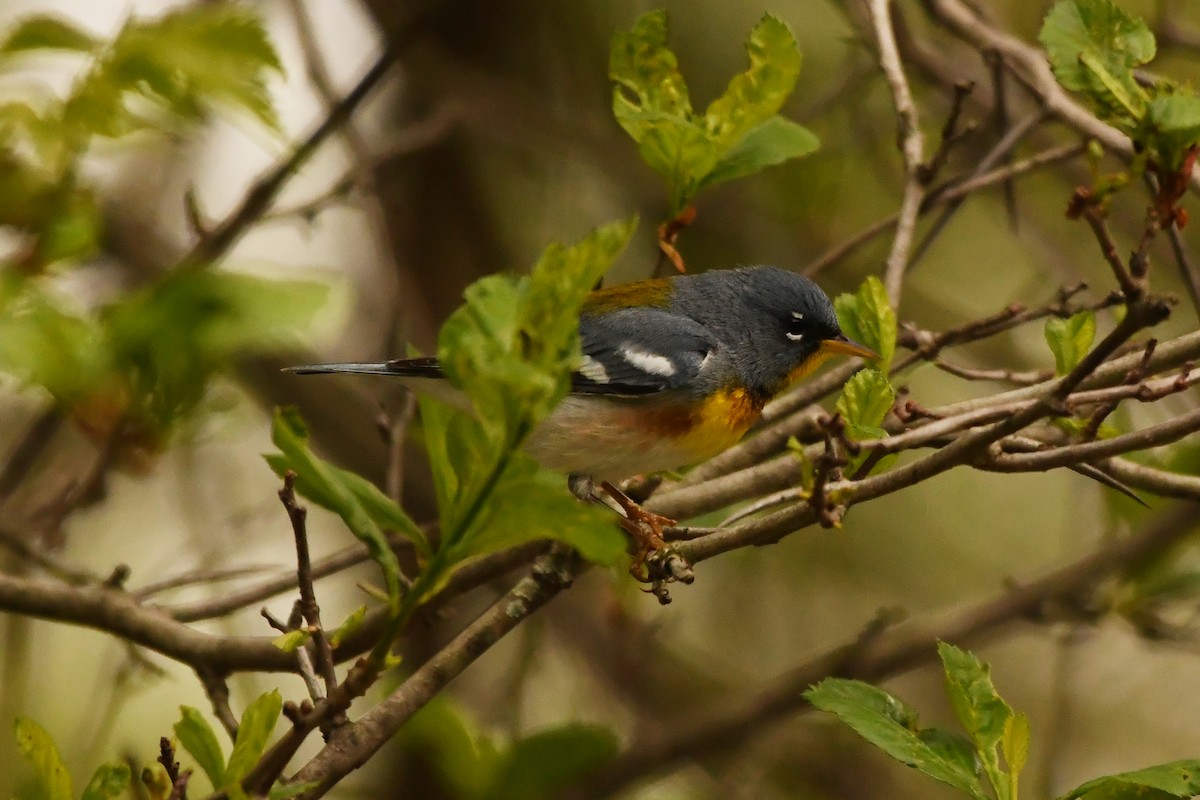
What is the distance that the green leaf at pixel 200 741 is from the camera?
1652 mm

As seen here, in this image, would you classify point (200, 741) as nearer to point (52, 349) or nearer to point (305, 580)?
point (305, 580)

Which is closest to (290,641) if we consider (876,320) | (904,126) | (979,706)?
(979,706)

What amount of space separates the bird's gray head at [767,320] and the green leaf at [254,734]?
171 centimetres

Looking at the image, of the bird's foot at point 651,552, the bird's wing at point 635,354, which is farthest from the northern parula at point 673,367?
the bird's foot at point 651,552

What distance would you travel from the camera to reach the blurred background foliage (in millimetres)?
3613

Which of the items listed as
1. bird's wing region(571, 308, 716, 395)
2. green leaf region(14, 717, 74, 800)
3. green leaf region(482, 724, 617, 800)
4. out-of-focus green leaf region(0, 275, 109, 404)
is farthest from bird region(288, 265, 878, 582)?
green leaf region(14, 717, 74, 800)

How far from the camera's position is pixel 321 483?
160 cm

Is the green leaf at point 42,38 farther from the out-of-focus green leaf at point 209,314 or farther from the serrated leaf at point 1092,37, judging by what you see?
the serrated leaf at point 1092,37

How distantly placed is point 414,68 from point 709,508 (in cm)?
251

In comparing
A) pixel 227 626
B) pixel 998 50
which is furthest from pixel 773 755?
pixel 998 50

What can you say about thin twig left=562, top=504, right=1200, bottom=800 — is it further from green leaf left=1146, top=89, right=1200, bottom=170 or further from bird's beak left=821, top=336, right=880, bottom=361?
green leaf left=1146, top=89, right=1200, bottom=170

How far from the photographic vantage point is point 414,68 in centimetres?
440

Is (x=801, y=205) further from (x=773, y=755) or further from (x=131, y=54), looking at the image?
(x=131, y=54)

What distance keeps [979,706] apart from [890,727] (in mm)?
125
